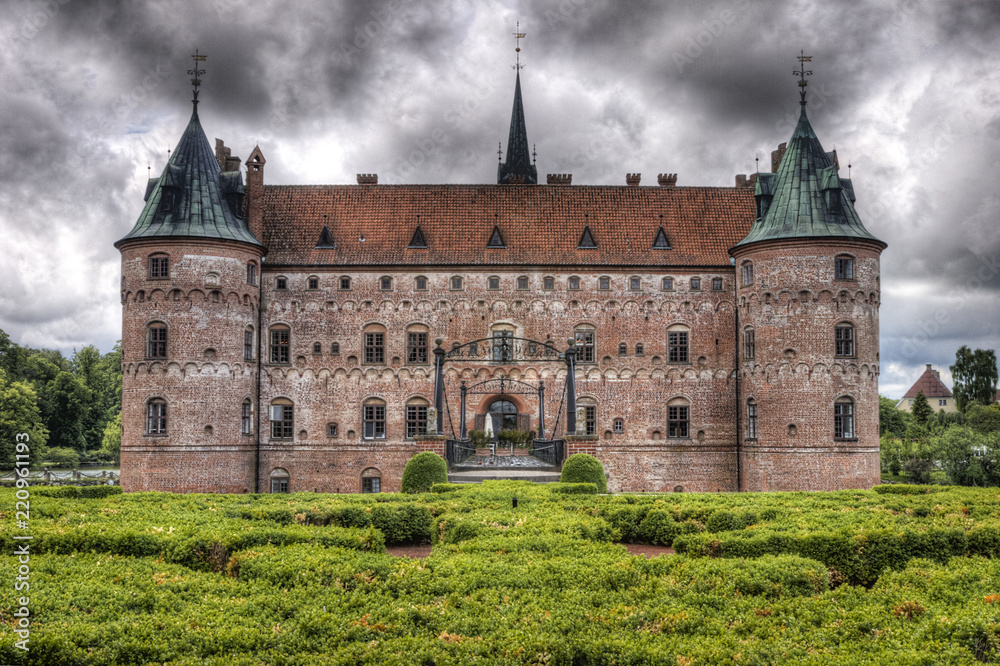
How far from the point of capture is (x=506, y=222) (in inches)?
1454

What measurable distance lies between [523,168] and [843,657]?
1666 inches

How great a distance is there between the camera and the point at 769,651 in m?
7.53

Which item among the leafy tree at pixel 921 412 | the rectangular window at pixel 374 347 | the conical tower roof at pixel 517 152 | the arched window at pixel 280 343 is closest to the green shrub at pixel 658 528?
the rectangular window at pixel 374 347

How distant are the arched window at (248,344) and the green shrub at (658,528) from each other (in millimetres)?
23101

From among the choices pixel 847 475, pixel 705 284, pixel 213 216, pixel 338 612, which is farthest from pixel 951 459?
pixel 338 612

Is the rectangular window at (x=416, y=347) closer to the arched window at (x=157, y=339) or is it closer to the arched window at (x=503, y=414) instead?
the arched window at (x=503, y=414)

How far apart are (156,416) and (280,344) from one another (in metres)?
6.04

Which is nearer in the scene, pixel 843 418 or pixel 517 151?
pixel 843 418

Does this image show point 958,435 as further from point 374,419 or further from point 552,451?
point 374,419

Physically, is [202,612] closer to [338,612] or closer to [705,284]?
[338,612]

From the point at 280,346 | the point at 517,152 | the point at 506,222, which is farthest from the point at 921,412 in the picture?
the point at 280,346

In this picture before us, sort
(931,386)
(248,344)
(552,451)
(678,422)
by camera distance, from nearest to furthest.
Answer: (552,451), (248,344), (678,422), (931,386)

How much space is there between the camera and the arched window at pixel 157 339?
32.1 metres

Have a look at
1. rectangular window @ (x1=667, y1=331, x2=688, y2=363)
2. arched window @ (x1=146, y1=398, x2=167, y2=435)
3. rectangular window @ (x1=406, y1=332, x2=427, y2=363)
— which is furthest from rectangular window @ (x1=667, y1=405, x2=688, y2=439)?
arched window @ (x1=146, y1=398, x2=167, y2=435)
